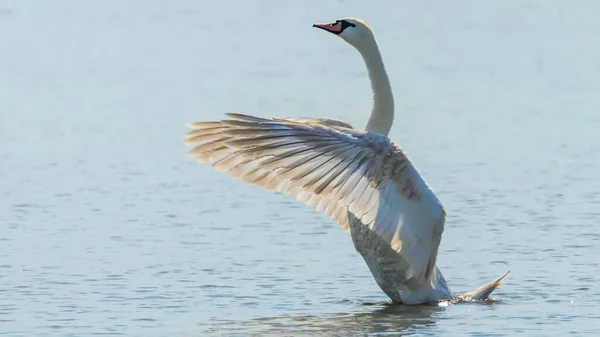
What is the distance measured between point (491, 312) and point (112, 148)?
8421mm

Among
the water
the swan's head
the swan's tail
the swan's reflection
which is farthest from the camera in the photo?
the swan's head

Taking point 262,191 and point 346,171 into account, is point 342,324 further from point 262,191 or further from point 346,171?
point 262,191

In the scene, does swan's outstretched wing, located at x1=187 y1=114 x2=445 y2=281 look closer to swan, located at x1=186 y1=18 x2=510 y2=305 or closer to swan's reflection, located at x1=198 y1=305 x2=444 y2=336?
swan, located at x1=186 y1=18 x2=510 y2=305

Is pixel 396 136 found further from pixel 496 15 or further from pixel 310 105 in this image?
pixel 496 15

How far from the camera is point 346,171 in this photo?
31.8 feet

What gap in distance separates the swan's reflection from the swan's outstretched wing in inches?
24.8

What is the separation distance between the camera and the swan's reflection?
9.94 meters

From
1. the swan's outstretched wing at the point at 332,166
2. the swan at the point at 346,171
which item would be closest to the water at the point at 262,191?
the swan at the point at 346,171

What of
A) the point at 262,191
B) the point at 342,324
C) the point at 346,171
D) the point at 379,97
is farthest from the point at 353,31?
the point at 262,191

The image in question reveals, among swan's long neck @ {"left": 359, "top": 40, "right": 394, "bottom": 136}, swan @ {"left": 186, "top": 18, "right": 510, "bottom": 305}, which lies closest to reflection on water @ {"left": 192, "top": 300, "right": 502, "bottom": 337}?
swan @ {"left": 186, "top": 18, "right": 510, "bottom": 305}

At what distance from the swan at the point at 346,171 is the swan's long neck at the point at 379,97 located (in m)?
0.70

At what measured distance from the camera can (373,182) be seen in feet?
32.3

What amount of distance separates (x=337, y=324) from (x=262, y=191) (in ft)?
18.2

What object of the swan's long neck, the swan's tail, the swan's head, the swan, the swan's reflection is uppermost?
the swan's head
